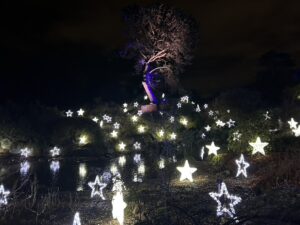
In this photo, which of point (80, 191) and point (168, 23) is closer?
point (80, 191)

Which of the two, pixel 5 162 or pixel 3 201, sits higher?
pixel 5 162

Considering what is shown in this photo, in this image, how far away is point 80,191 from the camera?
1214 centimetres

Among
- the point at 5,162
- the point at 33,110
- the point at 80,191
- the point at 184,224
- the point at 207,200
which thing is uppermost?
the point at 33,110

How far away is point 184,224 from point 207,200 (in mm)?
2749

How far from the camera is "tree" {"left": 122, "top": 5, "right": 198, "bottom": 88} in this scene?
1288 inches

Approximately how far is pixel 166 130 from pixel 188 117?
94.6 inches

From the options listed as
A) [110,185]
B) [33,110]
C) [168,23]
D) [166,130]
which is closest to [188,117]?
[166,130]

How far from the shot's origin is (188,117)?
28359 millimetres

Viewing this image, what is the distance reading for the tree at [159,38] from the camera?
32719 mm

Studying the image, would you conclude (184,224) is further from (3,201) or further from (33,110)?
(33,110)

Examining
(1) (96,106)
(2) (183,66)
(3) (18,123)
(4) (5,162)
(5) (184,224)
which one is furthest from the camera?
(2) (183,66)

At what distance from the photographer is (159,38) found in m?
33.5

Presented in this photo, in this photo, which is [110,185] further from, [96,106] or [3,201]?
[96,106]

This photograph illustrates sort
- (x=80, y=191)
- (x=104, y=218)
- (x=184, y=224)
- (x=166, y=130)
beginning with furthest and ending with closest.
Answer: (x=166, y=130), (x=80, y=191), (x=104, y=218), (x=184, y=224)
